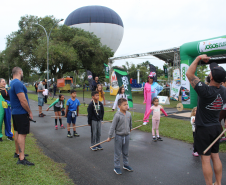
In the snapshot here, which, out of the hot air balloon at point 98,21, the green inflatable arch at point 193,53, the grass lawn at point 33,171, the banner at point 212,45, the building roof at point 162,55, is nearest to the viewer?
the grass lawn at point 33,171

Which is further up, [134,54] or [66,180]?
[134,54]

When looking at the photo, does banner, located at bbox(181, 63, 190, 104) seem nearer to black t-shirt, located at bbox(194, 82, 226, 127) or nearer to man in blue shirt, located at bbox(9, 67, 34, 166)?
black t-shirt, located at bbox(194, 82, 226, 127)

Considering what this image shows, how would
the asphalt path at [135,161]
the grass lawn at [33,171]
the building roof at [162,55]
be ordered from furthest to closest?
the building roof at [162,55] → the asphalt path at [135,161] → the grass lawn at [33,171]

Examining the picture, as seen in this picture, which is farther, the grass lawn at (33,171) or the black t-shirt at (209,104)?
the grass lawn at (33,171)

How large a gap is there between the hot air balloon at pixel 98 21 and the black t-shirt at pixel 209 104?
47.6m

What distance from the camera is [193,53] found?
1236 centimetres

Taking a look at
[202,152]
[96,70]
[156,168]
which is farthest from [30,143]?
[96,70]

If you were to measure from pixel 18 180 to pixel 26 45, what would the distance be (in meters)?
35.7

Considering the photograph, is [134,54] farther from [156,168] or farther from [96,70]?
[156,168]

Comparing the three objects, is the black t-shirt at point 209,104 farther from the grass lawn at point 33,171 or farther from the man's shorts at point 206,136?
the grass lawn at point 33,171

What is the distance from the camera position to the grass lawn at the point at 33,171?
3.42m

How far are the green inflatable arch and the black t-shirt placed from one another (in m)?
9.59

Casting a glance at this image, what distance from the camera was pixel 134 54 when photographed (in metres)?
23.1

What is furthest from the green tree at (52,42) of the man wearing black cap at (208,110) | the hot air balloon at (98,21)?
the man wearing black cap at (208,110)
